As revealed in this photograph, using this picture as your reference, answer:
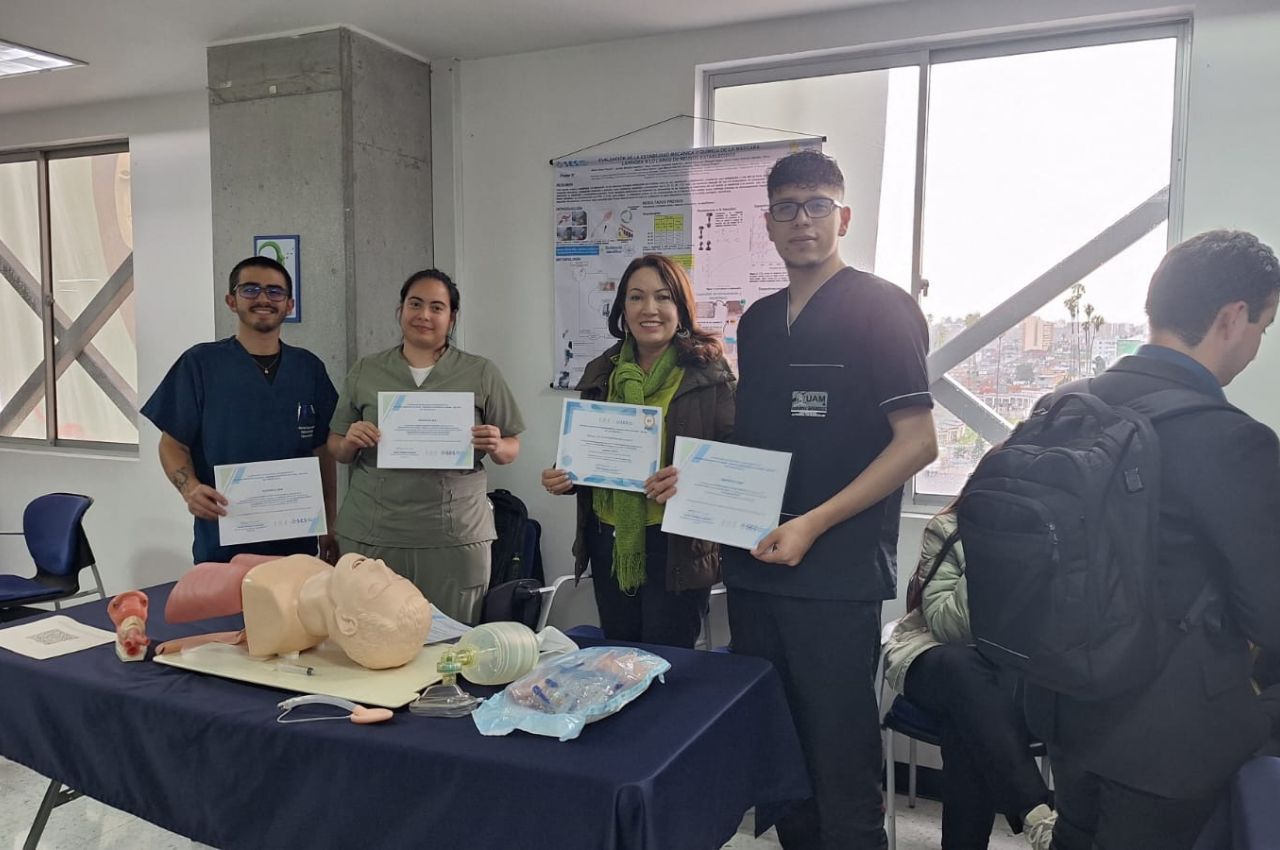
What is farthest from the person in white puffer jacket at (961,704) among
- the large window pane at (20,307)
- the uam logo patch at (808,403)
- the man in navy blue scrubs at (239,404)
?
the large window pane at (20,307)

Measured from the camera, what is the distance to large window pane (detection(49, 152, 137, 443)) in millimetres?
5273

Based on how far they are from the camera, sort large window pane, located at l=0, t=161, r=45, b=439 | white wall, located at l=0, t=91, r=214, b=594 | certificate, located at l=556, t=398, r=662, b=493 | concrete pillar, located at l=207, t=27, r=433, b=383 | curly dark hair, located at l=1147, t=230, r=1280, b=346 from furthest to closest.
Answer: large window pane, located at l=0, t=161, r=45, b=439 < white wall, located at l=0, t=91, r=214, b=594 < concrete pillar, located at l=207, t=27, r=433, b=383 < certificate, located at l=556, t=398, r=662, b=493 < curly dark hair, located at l=1147, t=230, r=1280, b=346

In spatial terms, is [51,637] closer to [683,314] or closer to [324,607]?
[324,607]

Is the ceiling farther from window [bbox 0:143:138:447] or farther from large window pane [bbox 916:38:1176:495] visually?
window [bbox 0:143:138:447]

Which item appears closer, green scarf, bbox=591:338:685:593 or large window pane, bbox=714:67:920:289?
green scarf, bbox=591:338:685:593

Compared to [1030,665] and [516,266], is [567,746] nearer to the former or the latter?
[1030,665]

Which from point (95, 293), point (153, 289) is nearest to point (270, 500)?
point (153, 289)

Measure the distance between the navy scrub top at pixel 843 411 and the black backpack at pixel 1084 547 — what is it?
41 cm

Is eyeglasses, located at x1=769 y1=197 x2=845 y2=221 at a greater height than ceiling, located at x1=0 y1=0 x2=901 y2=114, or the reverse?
ceiling, located at x1=0 y1=0 x2=901 y2=114

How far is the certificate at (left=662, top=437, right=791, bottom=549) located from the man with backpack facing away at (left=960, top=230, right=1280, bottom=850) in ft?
1.63

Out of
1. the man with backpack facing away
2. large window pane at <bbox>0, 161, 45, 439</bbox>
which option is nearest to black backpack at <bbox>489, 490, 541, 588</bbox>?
the man with backpack facing away

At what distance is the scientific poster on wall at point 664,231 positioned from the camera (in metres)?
3.53

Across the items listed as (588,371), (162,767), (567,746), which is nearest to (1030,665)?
(567,746)

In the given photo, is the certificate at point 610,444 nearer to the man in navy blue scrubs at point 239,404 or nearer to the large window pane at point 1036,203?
the man in navy blue scrubs at point 239,404
